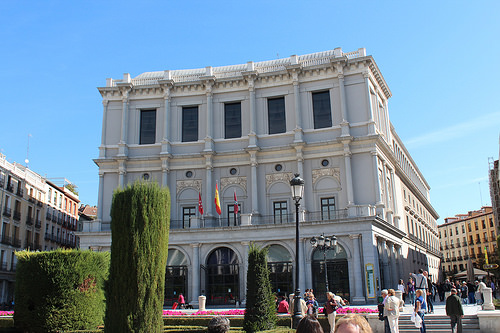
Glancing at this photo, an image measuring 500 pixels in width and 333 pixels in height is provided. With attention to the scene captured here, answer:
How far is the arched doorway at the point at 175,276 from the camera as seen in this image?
37.8 meters

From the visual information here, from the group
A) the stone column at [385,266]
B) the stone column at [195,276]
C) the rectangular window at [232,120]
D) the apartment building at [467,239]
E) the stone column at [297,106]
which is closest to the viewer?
the stone column at [195,276]

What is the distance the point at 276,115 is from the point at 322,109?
4109mm

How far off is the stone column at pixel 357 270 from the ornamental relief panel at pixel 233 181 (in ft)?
35.4

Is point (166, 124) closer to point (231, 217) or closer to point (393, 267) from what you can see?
point (231, 217)

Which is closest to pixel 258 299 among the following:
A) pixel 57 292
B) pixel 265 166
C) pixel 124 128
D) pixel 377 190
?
pixel 57 292

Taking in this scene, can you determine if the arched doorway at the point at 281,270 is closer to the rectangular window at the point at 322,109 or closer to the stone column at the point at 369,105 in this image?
the rectangular window at the point at 322,109

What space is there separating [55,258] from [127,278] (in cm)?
866

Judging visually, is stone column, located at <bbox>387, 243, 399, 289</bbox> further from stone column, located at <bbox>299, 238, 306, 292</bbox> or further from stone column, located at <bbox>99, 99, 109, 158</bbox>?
stone column, located at <bbox>99, 99, 109, 158</bbox>

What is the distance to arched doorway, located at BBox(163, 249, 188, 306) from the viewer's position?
3781 centimetres

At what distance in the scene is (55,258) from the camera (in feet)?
68.5

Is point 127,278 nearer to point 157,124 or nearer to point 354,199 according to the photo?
point 354,199

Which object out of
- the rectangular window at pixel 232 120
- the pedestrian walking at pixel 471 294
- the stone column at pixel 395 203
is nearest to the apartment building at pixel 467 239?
the stone column at pixel 395 203

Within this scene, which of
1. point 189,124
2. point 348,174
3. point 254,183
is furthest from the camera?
point 189,124

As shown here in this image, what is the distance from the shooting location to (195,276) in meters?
37.1
